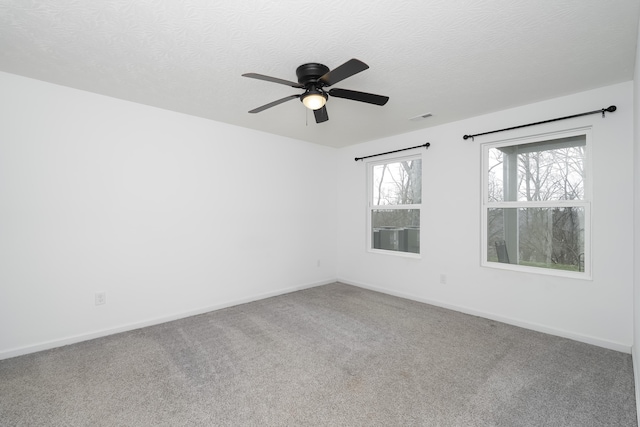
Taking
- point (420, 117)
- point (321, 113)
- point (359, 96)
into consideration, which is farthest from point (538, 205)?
point (321, 113)

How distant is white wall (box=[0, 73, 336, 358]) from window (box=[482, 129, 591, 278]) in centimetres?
282

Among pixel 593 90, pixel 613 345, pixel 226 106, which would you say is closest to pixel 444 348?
pixel 613 345

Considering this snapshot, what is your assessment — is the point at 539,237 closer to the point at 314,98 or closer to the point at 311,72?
the point at 314,98

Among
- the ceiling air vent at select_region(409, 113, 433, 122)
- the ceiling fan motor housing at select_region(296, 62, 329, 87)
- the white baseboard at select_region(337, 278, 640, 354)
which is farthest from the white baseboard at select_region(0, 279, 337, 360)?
the ceiling air vent at select_region(409, 113, 433, 122)

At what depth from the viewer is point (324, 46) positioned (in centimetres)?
209

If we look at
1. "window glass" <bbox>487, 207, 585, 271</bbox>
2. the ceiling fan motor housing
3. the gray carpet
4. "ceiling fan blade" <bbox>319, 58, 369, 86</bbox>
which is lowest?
the gray carpet

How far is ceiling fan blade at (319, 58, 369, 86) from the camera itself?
5.98ft

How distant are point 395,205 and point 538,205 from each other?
6.08 feet

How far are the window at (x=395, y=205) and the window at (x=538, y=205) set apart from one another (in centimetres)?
97

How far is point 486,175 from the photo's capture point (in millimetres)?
3602

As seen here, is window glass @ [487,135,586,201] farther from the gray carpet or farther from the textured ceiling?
the gray carpet

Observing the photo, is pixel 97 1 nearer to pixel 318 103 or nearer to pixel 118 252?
pixel 318 103

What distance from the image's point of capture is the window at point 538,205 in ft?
9.75

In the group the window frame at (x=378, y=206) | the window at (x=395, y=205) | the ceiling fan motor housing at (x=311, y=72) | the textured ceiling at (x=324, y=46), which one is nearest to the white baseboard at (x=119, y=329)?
the window frame at (x=378, y=206)
